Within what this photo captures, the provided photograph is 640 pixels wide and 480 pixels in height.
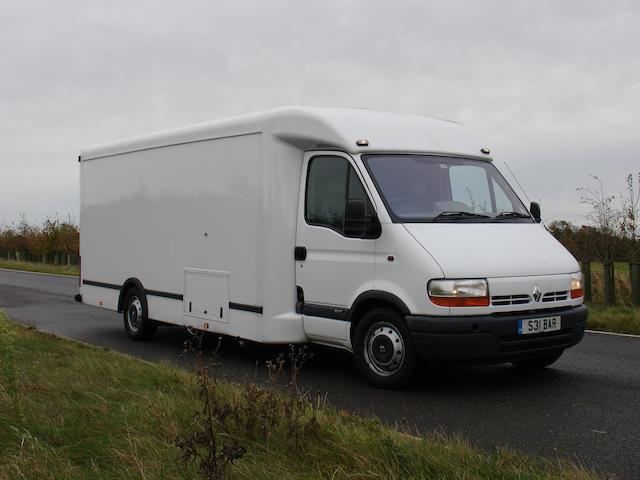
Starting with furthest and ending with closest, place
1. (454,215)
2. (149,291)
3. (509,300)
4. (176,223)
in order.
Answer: (149,291) < (176,223) < (454,215) < (509,300)

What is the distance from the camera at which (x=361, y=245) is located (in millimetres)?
7508

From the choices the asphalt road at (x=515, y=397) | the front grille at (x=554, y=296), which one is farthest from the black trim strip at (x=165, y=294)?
the front grille at (x=554, y=296)

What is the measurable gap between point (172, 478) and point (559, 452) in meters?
2.60

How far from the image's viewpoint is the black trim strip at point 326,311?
25.3 feet

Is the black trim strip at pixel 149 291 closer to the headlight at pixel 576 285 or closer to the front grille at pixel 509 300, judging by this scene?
the front grille at pixel 509 300

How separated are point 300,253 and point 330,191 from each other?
0.73m

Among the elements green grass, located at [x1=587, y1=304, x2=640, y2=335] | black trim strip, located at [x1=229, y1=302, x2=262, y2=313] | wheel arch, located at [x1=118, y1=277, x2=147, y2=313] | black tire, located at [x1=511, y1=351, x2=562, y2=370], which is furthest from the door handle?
green grass, located at [x1=587, y1=304, x2=640, y2=335]

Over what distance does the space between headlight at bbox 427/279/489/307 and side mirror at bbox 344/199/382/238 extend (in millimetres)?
831

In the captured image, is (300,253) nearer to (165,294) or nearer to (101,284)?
(165,294)

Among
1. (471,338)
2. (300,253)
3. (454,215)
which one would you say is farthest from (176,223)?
(471,338)

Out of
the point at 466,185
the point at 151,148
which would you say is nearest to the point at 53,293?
the point at 151,148

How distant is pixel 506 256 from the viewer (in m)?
7.10

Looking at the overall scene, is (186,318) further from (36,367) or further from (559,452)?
(559,452)

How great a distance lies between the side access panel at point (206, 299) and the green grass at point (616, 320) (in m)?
6.09
